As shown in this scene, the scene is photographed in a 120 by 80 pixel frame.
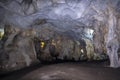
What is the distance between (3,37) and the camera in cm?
1327

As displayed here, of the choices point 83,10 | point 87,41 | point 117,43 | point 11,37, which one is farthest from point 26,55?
point 87,41

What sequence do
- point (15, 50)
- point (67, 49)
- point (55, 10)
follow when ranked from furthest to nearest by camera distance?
point (67, 49), point (15, 50), point (55, 10)

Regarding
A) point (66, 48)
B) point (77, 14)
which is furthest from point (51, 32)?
point (77, 14)

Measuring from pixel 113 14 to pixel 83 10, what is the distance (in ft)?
5.57

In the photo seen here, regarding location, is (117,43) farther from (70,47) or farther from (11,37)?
(70,47)

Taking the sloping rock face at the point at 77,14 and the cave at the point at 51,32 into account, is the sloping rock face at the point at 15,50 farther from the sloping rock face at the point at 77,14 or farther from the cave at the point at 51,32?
the sloping rock face at the point at 77,14

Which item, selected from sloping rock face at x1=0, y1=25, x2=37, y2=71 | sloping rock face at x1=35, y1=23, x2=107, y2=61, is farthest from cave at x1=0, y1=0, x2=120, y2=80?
sloping rock face at x1=35, y1=23, x2=107, y2=61

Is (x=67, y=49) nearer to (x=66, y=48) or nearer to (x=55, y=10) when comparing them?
(x=66, y=48)

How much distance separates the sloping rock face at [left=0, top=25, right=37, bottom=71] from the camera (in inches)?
491

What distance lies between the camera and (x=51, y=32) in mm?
17859

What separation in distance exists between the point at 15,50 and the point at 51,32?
551 centimetres

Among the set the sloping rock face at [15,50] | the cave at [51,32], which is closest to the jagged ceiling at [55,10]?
the cave at [51,32]

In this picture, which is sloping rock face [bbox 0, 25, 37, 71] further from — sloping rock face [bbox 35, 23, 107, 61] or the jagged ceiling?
sloping rock face [bbox 35, 23, 107, 61]

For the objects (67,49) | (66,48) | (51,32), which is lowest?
(67,49)
